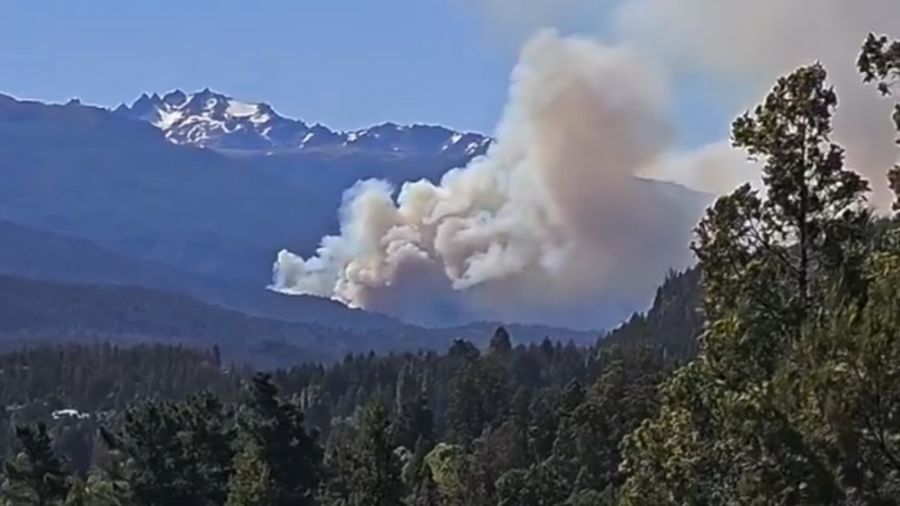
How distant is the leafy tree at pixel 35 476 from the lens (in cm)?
7319

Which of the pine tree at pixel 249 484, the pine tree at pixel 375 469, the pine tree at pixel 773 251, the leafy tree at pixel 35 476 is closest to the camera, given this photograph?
the pine tree at pixel 773 251

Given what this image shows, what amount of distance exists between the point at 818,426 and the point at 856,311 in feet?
5.48

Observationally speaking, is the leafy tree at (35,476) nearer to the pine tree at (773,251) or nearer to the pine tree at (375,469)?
the pine tree at (375,469)

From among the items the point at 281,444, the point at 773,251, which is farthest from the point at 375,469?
the point at 773,251

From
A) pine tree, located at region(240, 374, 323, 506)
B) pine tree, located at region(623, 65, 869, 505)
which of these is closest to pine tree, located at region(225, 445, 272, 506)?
pine tree, located at region(240, 374, 323, 506)

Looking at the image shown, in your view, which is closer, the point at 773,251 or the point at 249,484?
the point at 773,251

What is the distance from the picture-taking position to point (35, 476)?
73625 mm

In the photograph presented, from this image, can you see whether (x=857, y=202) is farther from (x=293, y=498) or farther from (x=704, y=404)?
(x=293, y=498)

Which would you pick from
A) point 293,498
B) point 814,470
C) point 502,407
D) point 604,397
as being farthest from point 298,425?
point 502,407

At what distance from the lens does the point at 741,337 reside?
89.6 feet

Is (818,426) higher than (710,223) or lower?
lower

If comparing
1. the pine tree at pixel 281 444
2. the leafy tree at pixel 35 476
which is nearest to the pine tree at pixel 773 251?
the pine tree at pixel 281 444

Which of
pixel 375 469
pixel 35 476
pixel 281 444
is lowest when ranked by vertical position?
pixel 35 476

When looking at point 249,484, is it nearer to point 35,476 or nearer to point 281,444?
point 281,444
